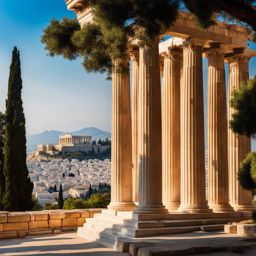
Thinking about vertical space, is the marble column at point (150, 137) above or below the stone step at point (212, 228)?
above

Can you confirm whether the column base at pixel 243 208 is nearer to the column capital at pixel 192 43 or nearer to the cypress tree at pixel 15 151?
the column capital at pixel 192 43

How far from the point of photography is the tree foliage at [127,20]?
17233 millimetres

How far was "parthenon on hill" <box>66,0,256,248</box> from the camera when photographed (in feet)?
91.3

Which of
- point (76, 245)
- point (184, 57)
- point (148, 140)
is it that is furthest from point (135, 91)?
point (76, 245)

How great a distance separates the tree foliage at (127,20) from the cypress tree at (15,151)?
24.1 metres

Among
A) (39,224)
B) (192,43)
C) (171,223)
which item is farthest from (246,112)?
(39,224)

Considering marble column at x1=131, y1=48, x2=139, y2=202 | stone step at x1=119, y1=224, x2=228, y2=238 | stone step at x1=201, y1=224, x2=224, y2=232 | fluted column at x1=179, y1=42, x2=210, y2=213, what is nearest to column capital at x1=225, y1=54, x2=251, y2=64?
fluted column at x1=179, y1=42, x2=210, y2=213

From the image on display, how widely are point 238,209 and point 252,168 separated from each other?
1229cm

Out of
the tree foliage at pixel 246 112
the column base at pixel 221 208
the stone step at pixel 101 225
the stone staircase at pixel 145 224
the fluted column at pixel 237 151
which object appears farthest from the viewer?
the fluted column at pixel 237 151

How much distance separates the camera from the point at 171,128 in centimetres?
3266

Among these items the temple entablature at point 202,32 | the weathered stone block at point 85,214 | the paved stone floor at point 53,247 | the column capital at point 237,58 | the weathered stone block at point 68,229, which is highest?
the temple entablature at point 202,32

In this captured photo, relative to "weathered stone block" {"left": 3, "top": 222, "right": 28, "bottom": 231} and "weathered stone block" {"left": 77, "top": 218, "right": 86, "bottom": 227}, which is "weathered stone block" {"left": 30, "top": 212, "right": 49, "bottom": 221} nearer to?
"weathered stone block" {"left": 3, "top": 222, "right": 28, "bottom": 231}

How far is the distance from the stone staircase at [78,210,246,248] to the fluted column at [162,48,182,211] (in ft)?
9.91

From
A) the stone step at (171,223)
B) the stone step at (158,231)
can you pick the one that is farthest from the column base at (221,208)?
the stone step at (158,231)
